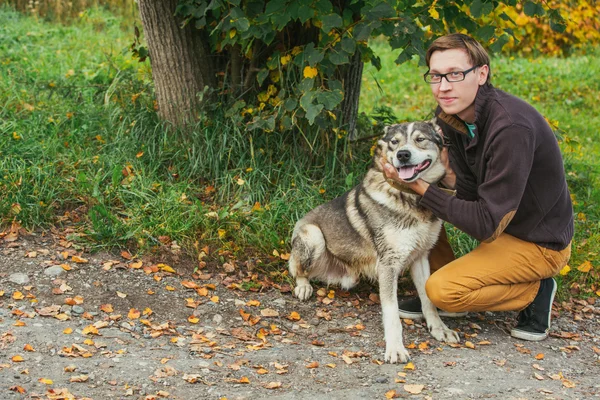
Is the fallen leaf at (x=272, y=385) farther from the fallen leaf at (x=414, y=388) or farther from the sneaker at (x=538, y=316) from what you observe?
the sneaker at (x=538, y=316)

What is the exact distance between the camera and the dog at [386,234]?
4176mm

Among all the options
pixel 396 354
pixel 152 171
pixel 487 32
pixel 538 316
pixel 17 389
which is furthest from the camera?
pixel 152 171

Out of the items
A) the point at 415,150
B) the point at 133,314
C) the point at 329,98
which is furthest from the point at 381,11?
the point at 133,314

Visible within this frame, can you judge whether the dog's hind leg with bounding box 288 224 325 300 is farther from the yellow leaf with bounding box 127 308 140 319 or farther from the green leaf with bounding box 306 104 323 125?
the yellow leaf with bounding box 127 308 140 319

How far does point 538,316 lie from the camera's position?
4508 mm

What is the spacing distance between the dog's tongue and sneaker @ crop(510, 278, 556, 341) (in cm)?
122

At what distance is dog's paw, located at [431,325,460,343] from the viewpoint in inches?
173

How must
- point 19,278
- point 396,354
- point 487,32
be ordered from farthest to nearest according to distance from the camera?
point 487,32 < point 19,278 < point 396,354

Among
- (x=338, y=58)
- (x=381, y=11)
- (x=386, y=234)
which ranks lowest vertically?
(x=386, y=234)

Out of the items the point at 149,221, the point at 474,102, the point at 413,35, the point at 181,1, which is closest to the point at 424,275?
the point at 474,102

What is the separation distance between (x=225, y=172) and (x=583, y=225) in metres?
3.13

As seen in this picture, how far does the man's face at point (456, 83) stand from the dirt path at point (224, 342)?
149 cm

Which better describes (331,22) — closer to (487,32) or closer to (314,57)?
(314,57)

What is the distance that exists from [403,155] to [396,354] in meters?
1.17
